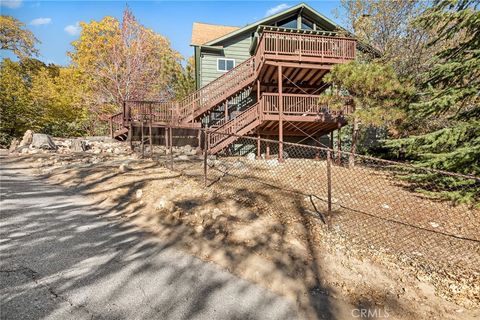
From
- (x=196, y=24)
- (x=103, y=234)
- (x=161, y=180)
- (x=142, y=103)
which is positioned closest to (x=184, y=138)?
(x=142, y=103)

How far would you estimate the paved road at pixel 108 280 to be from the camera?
9.57ft

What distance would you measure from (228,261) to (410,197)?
20.1 feet

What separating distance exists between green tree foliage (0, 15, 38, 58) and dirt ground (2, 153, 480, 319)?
25.1 metres

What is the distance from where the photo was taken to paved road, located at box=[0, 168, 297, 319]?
9.57 feet

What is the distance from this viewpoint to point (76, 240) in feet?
14.5

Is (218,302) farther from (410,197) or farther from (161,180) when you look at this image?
(410,197)

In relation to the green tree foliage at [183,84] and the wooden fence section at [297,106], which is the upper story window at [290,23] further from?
the green tree foliage at [183,84]

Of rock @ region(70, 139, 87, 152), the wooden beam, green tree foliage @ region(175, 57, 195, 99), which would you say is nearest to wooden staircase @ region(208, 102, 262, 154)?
the wooden beam

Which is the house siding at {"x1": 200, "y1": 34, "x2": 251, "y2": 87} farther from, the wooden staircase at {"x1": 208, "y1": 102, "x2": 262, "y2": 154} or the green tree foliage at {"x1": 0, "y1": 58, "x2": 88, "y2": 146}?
the green tree foliage at {"x1": 0, "y1": 58, "x2": 88, "y2": 146}

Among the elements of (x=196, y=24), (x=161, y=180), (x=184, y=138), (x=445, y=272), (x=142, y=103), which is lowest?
(x=445, y=272)

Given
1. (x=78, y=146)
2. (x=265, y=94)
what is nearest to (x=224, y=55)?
(x=265, y=94)

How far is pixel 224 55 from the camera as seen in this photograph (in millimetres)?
16938

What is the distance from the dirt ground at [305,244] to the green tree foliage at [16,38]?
989 inches

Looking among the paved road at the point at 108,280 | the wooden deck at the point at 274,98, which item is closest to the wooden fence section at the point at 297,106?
the wooden deck at the point at 274,98
